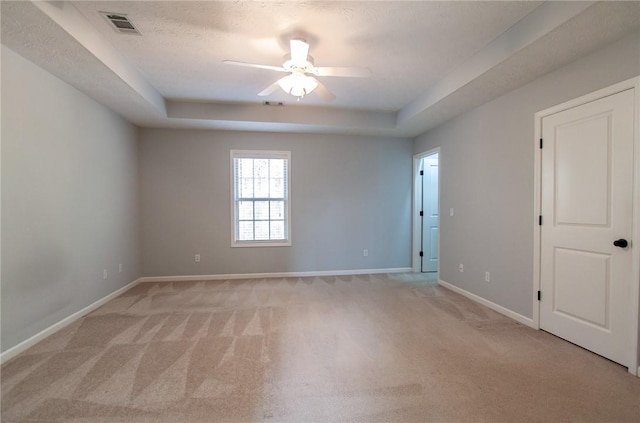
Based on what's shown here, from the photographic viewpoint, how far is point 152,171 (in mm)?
4461

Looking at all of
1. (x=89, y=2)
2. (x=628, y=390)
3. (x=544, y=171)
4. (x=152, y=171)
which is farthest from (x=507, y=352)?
(x=152, y=171)

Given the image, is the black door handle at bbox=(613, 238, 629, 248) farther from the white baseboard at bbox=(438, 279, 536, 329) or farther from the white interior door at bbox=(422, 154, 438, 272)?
the white interior door at bbox=(422, 154, 438, 272)

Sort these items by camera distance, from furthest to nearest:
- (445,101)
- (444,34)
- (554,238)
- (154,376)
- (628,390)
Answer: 1. (445,101)
2. (554,238)
3. (444,34)
4. (154,376)
5. (628,390)

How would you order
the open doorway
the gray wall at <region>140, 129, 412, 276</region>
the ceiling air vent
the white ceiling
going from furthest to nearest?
the open doorway, the gray wall at <region>140, 129, 412, 276</region>, the ceiling air vent, the white ceiling

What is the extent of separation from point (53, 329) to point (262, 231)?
2775 mm

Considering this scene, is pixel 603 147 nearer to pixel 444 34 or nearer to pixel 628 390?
pixel 444 34

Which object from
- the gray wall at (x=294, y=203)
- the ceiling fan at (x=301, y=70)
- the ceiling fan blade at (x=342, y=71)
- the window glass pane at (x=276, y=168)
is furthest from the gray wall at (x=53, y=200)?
the ceiling fan blade at (x=342, y=71)

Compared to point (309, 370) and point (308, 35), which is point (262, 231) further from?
point (308, 35)

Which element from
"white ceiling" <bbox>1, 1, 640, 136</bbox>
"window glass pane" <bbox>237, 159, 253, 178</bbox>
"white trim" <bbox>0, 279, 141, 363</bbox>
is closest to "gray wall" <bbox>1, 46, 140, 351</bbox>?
"white trim" <bbox>0, 279, 141, 363</bbox>

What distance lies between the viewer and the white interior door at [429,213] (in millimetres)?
5078

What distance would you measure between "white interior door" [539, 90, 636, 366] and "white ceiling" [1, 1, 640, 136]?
0.62 meters

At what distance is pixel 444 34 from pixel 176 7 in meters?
2.16

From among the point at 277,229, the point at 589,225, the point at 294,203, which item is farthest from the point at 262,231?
the point at 589,225

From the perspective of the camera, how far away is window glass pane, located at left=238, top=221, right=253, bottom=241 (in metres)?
4.73
